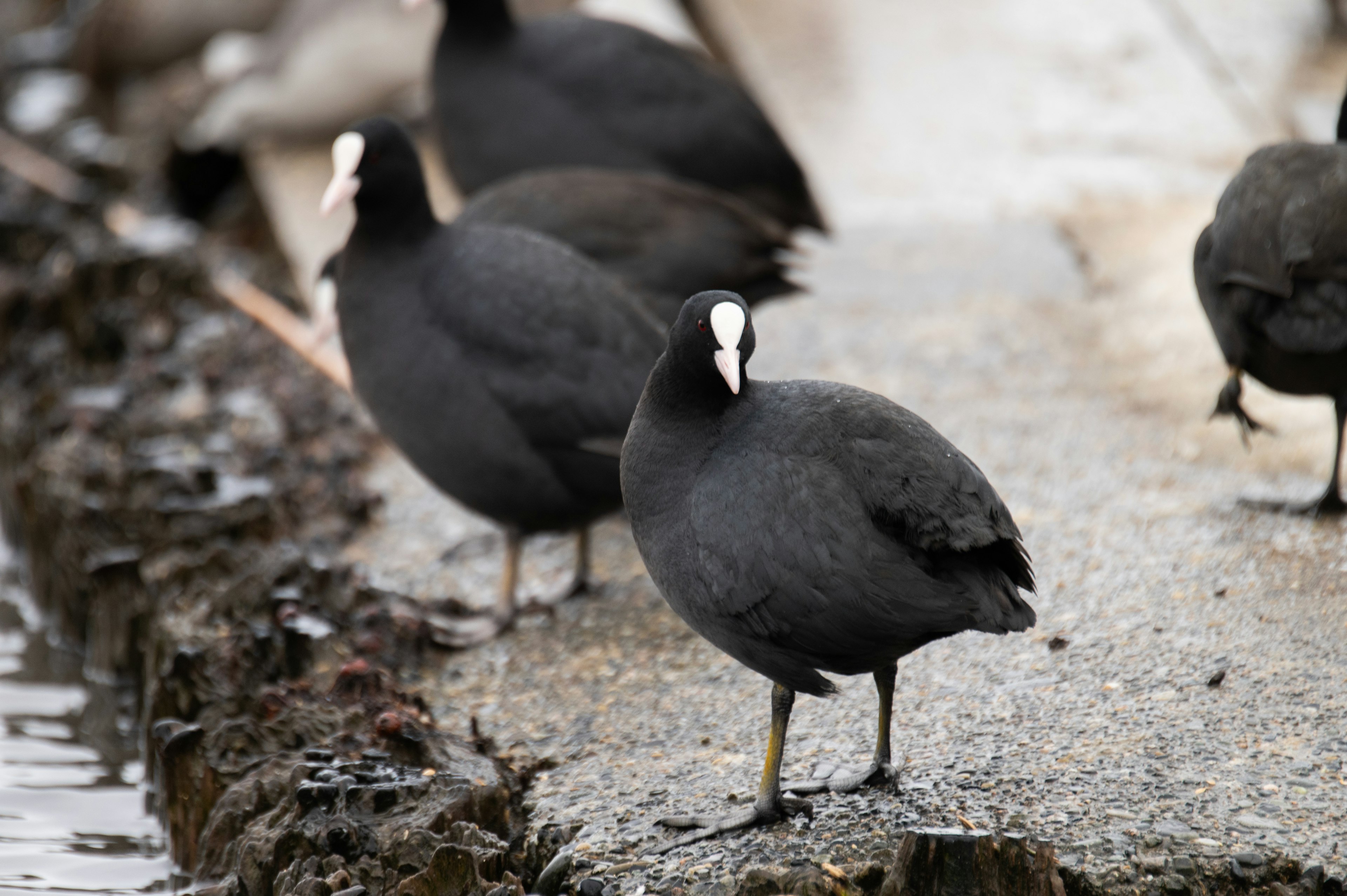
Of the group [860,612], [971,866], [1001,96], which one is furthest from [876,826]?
[1001,96]

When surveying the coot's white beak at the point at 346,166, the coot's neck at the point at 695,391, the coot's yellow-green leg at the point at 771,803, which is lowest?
the coot's yellow-green leg at the point at 771,803

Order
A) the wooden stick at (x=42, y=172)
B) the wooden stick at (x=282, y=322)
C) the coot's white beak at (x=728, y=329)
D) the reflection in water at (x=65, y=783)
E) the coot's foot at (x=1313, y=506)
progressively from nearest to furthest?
1. the coot's white beak at (x=728, y=329)
2. the reflection in water at (x=65, y=783)
3. the coot's foot at (x=1313, y=506)
4. the wooden stick at (x=282, y=322)
5. the wooden stick at (x=42, y=172)

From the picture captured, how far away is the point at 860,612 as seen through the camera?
8.39ft

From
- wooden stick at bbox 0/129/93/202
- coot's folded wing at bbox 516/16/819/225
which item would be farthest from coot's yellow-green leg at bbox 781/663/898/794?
wooden stick at bbox 0/129/93/202

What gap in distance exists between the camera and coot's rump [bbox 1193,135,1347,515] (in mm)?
3453

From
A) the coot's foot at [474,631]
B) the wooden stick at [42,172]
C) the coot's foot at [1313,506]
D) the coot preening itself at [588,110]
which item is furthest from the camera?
the wooden stick at [42,172]

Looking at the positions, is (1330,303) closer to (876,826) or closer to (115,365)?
(876,826)

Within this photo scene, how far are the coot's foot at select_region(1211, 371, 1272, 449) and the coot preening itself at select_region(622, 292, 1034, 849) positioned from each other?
4.62 feet

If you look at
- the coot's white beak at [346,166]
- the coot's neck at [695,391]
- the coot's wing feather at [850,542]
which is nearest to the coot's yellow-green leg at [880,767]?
the coot's wing feather at [850,542]

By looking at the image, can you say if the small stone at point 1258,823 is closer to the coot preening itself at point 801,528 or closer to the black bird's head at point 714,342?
the coot preening itself at point 801,528

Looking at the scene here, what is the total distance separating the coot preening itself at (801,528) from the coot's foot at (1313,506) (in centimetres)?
152

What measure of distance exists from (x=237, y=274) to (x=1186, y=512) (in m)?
4.59

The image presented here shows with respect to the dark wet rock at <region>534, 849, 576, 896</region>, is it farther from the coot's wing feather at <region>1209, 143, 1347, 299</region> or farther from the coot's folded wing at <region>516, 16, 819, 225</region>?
the coot's folded wing at <region>516, 16, 819, 225</region>

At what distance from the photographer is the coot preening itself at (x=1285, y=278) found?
3453 millimetres
